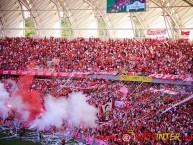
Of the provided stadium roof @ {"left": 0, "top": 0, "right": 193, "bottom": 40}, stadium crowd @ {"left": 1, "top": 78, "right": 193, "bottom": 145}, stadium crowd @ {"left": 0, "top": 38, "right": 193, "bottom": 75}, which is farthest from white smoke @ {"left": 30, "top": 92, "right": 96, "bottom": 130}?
stadium roof @ {"left": 0, "top": 0, "right": 193, "bottom": 40}

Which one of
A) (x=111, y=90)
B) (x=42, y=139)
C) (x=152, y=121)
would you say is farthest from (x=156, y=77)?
(x=42, y=139)

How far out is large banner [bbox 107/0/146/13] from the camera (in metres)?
26.9

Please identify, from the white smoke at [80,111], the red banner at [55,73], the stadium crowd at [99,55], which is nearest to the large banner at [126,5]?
the stadium crowd at [99,55]

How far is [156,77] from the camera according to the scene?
2920 cm

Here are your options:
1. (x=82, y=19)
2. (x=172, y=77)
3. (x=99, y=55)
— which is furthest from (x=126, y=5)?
(x=82, y=19)

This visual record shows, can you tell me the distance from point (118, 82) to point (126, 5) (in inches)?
286

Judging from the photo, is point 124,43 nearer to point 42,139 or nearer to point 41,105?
point 41,105

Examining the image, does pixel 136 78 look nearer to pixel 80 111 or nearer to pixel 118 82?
pixel 118 82

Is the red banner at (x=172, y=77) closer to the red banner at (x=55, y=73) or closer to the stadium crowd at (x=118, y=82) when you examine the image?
the stadium crowd at (x=118, y=82)

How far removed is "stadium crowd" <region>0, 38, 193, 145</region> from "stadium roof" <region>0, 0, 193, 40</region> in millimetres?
3903

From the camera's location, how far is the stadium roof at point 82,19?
127 feet

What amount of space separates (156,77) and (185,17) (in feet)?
35.3

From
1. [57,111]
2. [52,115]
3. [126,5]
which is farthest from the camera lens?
[57,111]

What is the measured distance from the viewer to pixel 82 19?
43.8 meters
